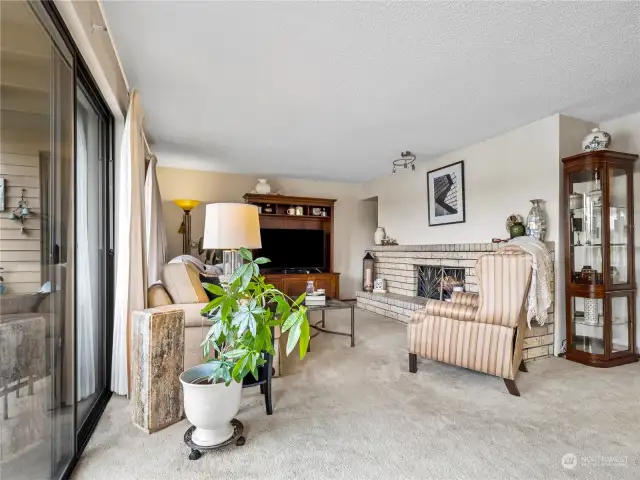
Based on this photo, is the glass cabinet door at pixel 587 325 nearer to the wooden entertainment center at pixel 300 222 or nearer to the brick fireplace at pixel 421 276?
the brick fireplace at pixel 421 276

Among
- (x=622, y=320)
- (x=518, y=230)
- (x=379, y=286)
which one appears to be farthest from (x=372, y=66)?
(x=379, y=286)

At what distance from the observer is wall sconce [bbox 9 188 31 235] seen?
4.14 ft

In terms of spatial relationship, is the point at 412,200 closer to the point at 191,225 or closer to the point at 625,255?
the point at 625,255

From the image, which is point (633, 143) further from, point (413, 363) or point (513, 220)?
point (413, 363)

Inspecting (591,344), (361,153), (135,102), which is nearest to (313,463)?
(135,102)

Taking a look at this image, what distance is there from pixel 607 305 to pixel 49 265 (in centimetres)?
412

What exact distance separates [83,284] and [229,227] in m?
0.90

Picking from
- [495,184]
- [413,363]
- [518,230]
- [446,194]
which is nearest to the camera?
[413,363]

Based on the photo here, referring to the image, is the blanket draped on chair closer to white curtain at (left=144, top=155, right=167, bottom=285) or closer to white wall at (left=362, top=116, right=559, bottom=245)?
white wall at (left=362, top=116, right=559, bottom=245)

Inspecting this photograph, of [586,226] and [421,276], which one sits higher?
[586,226]

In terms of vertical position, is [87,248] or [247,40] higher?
A: [247,40]

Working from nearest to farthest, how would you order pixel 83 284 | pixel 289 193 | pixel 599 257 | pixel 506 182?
pixel 83 284
pixel 599 257
pixel 506 182
pixel 289 193

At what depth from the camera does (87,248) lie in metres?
2.12

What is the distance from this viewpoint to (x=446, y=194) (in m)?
4.71
